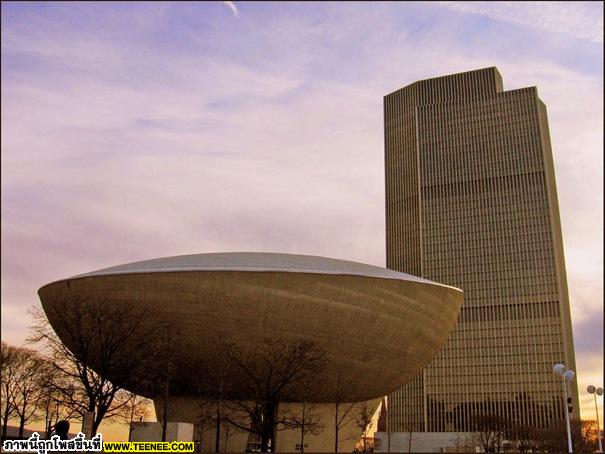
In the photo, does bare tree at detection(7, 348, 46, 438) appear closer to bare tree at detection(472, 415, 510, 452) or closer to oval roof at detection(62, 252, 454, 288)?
oval roof at detection(62, 252, 454, 288)

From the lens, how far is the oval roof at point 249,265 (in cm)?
4091

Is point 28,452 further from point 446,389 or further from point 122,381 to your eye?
point 446,389

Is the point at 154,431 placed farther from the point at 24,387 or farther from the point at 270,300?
the point at 24,387

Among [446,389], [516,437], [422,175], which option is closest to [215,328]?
[516,437]

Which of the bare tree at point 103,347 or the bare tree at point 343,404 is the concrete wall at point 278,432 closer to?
the bare tree at point 343,404

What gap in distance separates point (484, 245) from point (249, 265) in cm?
9425

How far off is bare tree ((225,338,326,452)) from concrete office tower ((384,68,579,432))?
8335cm

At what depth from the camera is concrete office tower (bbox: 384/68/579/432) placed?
393 feet

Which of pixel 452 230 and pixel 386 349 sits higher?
pixel 452 230

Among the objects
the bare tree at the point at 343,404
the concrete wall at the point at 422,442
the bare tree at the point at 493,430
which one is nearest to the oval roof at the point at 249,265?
the bare tree at the point at 343,404

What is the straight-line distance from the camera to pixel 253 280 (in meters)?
40.4

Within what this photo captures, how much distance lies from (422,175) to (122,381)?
105188 mm

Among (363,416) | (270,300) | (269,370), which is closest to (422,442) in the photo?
(363,416)

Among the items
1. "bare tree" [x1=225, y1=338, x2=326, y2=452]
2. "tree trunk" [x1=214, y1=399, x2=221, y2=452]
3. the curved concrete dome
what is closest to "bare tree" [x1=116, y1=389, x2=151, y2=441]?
the curved concrete dome
